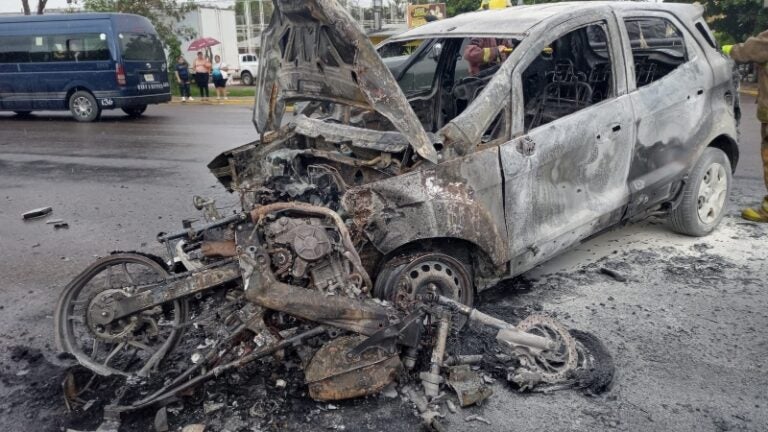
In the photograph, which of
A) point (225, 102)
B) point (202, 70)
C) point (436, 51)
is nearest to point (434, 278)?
point (436, 51)

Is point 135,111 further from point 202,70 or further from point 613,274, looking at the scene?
point 613,274

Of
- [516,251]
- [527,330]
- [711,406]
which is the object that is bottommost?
[711,406]

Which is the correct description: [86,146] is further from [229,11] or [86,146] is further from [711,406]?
[229,11]

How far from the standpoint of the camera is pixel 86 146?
11211 millimetres

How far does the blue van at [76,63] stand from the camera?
46.8ft

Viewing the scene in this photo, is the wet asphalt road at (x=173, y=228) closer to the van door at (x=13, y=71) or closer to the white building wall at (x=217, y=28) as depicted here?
the van door at (x=13, y=71)

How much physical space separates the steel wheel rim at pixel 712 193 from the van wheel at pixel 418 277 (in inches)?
103

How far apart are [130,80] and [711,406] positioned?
14456 mm

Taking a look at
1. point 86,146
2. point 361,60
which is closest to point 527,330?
point 361,60

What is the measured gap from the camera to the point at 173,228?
19.8 ft

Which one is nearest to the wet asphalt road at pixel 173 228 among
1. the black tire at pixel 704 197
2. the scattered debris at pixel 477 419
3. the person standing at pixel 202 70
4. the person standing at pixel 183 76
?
the scattered debris at pixel 477 419

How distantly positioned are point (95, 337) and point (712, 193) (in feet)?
15.8

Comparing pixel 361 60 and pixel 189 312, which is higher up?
pixel 361 60

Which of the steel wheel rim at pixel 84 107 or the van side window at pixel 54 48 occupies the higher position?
the van side window at pixel 54 48
